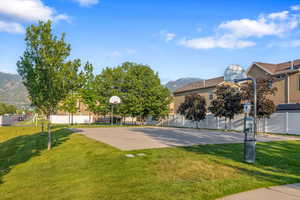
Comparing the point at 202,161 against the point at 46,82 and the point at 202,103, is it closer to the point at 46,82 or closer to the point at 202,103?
the point at 46,82

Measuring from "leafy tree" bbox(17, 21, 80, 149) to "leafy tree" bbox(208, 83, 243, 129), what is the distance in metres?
15.7

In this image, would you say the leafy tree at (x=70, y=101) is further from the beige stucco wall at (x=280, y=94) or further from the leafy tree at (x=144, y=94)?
the beige stucco wall at (x=280, y=94)

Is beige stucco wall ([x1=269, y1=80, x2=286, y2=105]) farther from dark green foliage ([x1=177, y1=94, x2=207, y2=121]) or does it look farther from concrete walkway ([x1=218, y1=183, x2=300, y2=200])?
concrete walkway ([x1=218, y1=183, x2=300, y2=200])

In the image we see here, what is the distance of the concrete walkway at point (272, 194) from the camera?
4.52m

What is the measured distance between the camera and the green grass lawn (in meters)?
5.13

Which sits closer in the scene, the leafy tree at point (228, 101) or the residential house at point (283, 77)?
the leafy tree at point (228, 101)

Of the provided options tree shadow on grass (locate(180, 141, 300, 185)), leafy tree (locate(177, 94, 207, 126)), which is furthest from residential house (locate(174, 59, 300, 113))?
tree shadow on grass (locate(180, 141, 300, 185))

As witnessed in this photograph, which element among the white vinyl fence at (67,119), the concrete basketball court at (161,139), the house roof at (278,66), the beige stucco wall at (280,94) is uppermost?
the house roof at (278,66)

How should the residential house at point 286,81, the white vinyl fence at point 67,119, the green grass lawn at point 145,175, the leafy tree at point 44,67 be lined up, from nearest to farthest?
the green grass lawn at point 145,175
the leafy tree at point 44,67
the residential house at point 286,81
the white vinyl fence at point 67,119

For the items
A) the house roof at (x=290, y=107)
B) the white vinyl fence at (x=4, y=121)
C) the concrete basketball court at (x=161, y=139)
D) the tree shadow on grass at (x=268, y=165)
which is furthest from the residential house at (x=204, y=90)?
the white vinyl fence at (x=4, y=121)

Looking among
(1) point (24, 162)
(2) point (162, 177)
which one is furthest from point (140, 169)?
(1) point (24, 162)

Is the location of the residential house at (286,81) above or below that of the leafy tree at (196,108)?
above

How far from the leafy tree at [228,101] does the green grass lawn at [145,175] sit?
1305 cm

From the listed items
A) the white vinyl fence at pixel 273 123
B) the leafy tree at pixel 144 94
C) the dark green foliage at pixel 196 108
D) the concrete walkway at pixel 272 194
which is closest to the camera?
the concrete walkway at pixel 272 194
